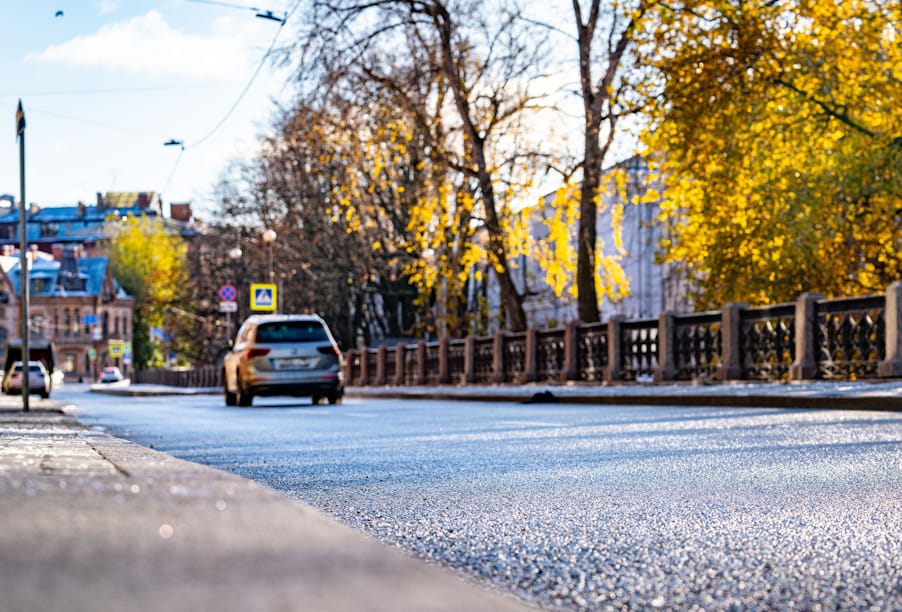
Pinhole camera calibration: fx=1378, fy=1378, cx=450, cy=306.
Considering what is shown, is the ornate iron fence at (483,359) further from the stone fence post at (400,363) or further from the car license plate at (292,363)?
the car license plate at (292,363)

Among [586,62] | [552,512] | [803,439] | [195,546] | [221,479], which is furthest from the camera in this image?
[586,62]

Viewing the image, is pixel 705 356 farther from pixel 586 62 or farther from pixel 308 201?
pixel 308 201

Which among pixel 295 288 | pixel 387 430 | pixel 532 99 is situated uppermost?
pixel 532 99

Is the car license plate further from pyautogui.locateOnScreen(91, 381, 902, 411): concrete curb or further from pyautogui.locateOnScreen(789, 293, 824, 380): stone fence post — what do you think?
pyautogui.locateOnScreen(789, 293, 824, 380): stone fence post

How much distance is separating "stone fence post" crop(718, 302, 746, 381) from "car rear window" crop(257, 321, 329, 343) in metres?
7.58

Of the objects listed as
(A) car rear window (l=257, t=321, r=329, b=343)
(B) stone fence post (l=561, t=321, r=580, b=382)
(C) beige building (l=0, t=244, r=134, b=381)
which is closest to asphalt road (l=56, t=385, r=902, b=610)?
(A) car rear window (l=257, t=321, r=329, b=343)

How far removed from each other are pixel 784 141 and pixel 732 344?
7.08m

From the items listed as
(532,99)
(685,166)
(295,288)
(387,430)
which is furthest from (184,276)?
(387,430)

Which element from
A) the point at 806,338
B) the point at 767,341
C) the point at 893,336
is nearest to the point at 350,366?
the point at 767,341

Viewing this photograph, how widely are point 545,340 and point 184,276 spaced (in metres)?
56.6

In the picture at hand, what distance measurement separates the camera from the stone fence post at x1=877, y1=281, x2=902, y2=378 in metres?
21.6

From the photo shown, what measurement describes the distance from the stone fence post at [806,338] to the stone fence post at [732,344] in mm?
2031

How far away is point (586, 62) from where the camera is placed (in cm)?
3228

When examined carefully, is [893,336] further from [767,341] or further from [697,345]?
[697,345]
